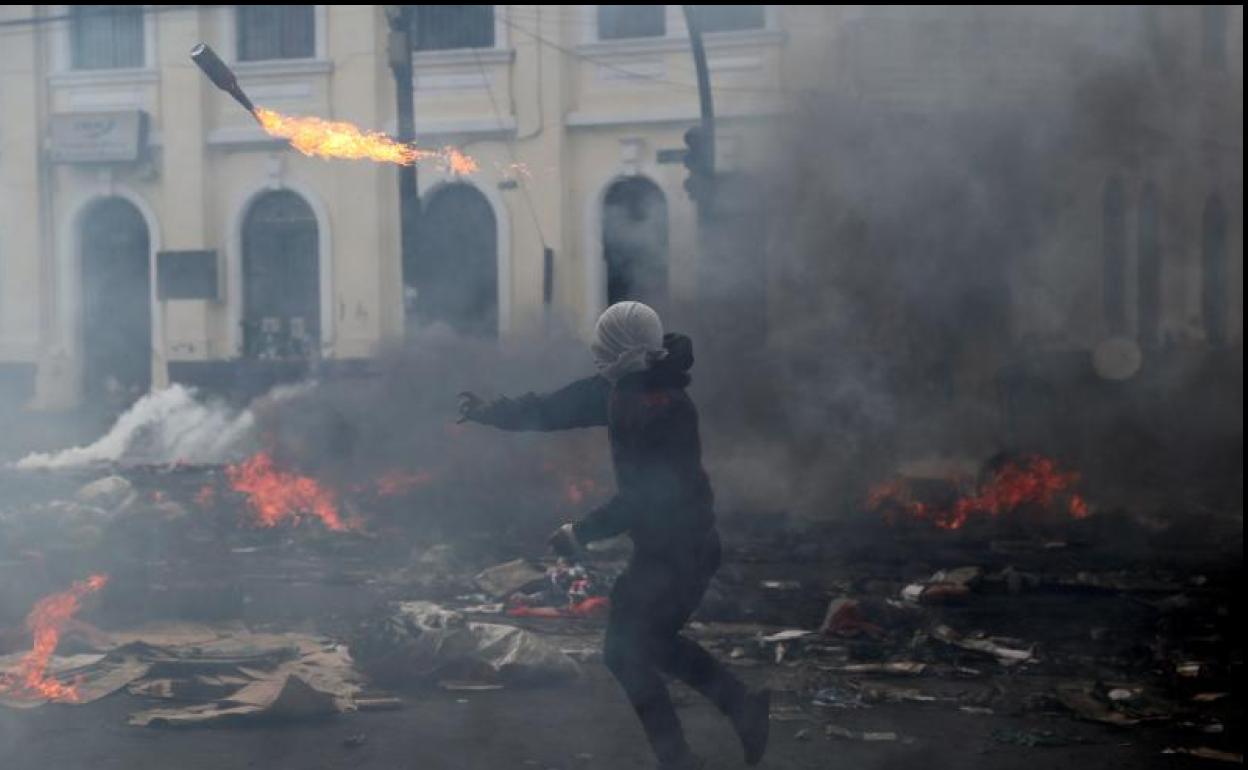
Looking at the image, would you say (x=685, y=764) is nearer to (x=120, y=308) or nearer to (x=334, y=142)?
A: (x=334, y=142)

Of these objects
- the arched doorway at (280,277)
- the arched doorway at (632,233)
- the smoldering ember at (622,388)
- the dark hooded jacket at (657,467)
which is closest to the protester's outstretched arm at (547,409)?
the smoldering ember at (622,388)

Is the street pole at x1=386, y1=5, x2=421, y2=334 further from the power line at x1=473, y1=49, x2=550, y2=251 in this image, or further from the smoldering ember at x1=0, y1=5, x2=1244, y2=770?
the power line at x1=473, y1=49, x2=550, y2=251

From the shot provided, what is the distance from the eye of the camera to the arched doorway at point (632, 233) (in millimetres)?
18828

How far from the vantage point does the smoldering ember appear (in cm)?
607

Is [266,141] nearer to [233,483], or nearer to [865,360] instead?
[233,483]

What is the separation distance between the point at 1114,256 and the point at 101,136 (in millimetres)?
14117

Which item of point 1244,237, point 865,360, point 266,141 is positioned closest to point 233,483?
point 865,360

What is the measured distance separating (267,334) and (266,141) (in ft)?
9.00

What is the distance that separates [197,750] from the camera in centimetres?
566

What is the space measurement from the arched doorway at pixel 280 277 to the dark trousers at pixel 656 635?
16079 mm

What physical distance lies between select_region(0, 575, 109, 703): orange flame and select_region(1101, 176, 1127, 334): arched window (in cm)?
1318

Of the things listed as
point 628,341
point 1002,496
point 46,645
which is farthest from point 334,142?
point 1002,496

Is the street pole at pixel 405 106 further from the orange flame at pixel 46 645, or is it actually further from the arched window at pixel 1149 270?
the arched window at pixel 1149 270

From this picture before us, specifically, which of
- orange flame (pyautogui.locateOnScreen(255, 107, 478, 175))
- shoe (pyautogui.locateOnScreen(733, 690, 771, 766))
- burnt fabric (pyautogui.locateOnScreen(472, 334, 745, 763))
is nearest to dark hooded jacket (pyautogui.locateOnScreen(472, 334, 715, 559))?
burnt fabric (pyautogui.locateOnScreen(472, 334, 745, 763))
